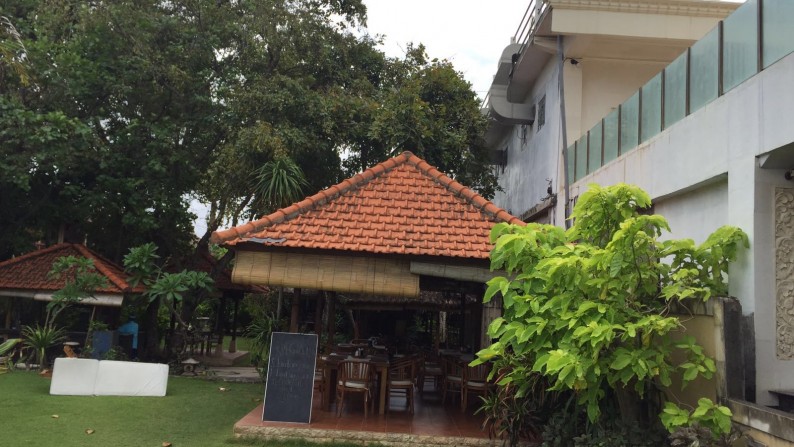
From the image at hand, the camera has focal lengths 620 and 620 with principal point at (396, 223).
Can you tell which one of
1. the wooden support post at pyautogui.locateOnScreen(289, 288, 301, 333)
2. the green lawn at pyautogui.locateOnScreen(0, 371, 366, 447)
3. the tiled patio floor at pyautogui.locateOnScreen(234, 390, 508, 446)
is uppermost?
the wooden support post at pyautogui.locateOnScreen(289, 288, 301, 333)

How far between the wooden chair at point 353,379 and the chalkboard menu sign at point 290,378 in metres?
0.79

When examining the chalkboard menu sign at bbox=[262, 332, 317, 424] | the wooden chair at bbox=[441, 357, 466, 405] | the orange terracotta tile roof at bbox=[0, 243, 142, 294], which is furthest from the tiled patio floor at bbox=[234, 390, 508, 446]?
the orange terracotta tile roof at bbox=[0, 243, 142, 294]

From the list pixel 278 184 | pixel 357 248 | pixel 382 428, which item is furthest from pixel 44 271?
A: pixel 382 428

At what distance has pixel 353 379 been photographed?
29.2ft

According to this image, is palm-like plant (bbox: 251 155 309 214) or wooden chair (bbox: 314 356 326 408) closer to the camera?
wooden chair (bbox: 314 356 326 408)

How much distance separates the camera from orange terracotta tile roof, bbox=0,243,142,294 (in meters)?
15.0

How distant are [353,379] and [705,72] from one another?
608cm

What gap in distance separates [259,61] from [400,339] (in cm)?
952

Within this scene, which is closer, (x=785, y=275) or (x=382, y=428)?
(x=785, y=275)

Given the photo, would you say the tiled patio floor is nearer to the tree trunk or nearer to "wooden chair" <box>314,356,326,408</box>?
"wooden chair" <box>314,356,326,408</box>

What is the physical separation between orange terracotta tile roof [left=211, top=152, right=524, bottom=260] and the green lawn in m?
2.60

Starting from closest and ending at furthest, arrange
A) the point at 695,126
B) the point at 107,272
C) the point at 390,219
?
the point at 695,126, the point at 390,219, the point at 107,272

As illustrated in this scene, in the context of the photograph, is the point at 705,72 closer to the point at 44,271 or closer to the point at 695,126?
the point at 695,126

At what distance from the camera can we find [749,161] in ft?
20.1
